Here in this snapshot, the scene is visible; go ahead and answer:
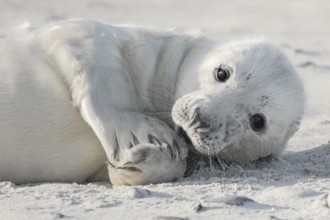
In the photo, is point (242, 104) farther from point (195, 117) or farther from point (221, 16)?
point (221, 16)

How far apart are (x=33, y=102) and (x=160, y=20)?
5708 mm

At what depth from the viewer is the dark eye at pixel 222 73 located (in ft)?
13.9

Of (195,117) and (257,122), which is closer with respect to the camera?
(195,117)

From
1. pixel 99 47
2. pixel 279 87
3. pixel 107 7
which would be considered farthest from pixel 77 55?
pixel 107 7

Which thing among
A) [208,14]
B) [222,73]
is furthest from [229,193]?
[208,14]

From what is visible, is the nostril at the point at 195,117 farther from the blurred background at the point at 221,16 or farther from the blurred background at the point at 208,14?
the blurred background at the point at 208,14

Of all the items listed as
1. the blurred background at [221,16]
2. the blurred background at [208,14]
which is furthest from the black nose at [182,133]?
the blurred background at [208,14]

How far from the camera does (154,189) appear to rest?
11.8 feet

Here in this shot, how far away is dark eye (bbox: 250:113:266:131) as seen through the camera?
13.7 ft

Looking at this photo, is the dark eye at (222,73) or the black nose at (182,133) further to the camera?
the dark eye at (222,73)

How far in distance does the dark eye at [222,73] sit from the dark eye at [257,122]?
0.23m

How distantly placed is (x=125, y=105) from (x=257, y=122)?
647 millimetres

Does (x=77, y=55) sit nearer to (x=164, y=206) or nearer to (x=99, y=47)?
(x=99, y=47)

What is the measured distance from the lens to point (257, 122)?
13.8 feet
